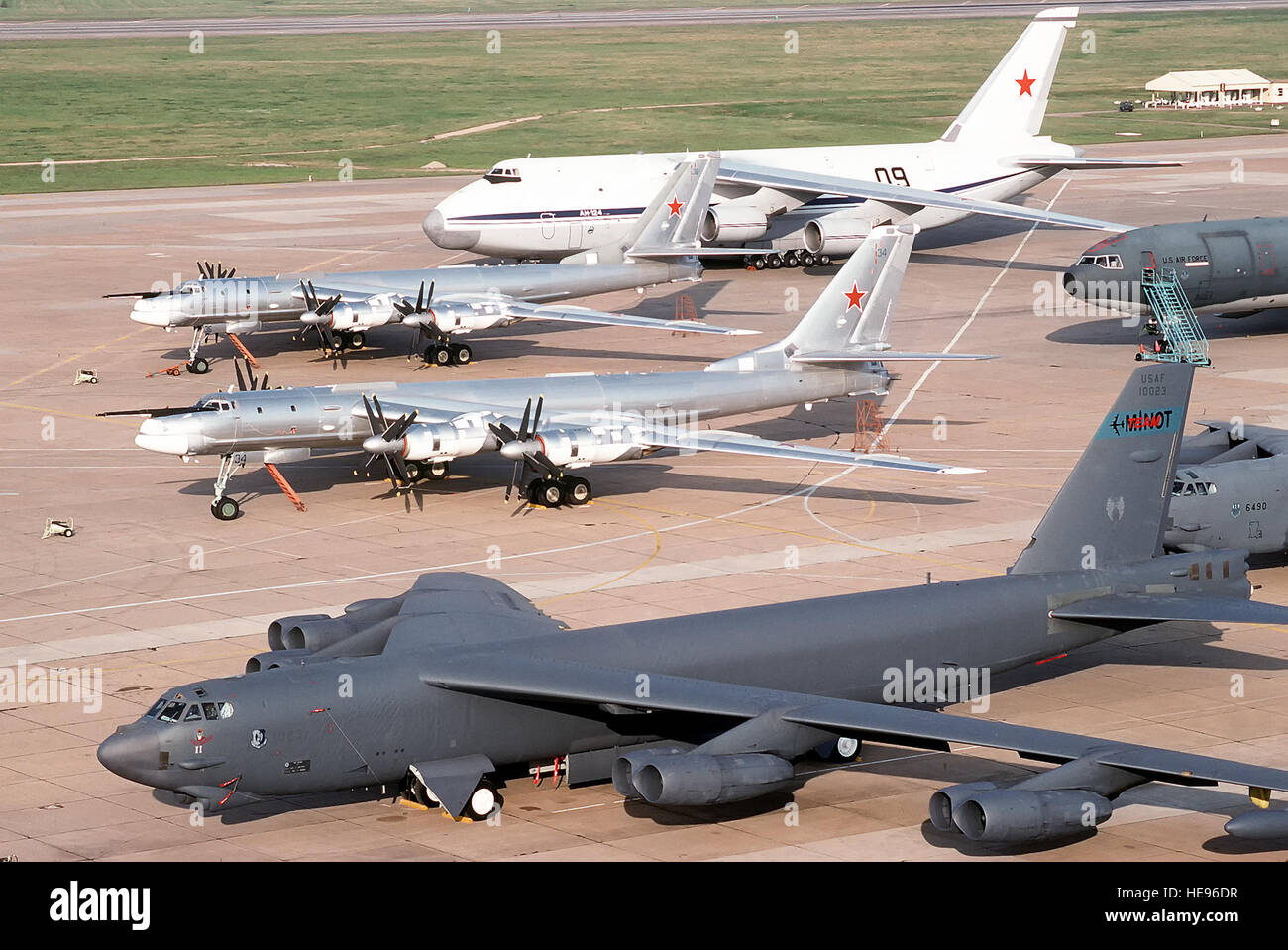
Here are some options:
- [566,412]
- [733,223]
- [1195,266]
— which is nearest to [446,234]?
[733,223]

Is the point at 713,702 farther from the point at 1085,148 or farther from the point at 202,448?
Answer: the point at 1085,148

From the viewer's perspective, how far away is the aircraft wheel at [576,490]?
43.7 meters

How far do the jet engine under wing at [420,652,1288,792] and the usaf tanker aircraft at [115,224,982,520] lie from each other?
1555 centimetres

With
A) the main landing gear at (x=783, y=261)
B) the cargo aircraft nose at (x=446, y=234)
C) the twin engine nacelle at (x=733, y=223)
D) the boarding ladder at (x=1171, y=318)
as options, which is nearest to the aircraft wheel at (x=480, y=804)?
the boarding ladder at (x=1171, y=318)

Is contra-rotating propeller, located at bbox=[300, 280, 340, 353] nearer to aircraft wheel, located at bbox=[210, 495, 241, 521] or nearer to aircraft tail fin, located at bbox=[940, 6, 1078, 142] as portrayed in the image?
aircraft wheel, located at bbox=[210, 495, 241, 521]

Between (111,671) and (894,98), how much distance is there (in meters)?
124

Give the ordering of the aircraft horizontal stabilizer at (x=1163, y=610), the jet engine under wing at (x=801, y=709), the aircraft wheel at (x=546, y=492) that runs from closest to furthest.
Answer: the jet engine under wing at (x=801, y=709)
the aircraft horizontal stabilizer at (x=1163, y=610)
the aircraft wheel at (x=546, y=492)

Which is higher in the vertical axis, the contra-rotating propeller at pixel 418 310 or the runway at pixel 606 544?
the contra-rotating propeller at pixel 418 310

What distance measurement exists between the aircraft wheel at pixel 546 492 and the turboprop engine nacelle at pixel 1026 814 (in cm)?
2100

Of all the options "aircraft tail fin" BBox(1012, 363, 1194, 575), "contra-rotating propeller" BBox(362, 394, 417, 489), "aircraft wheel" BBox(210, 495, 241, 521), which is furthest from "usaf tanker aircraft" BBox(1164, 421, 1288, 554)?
"aircraft wheel" BBox(210, 495, 241, 521)

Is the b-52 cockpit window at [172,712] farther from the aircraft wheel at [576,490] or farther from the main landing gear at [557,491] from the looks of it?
the aircraft wheel at [576,490]

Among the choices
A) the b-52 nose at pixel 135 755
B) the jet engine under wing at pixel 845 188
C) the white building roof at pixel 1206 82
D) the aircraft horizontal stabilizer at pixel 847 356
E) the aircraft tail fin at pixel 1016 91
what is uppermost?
the white building roof at pixel 1206 82

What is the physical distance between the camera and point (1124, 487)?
3100 centimetres

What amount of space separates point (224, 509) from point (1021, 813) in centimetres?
2455
